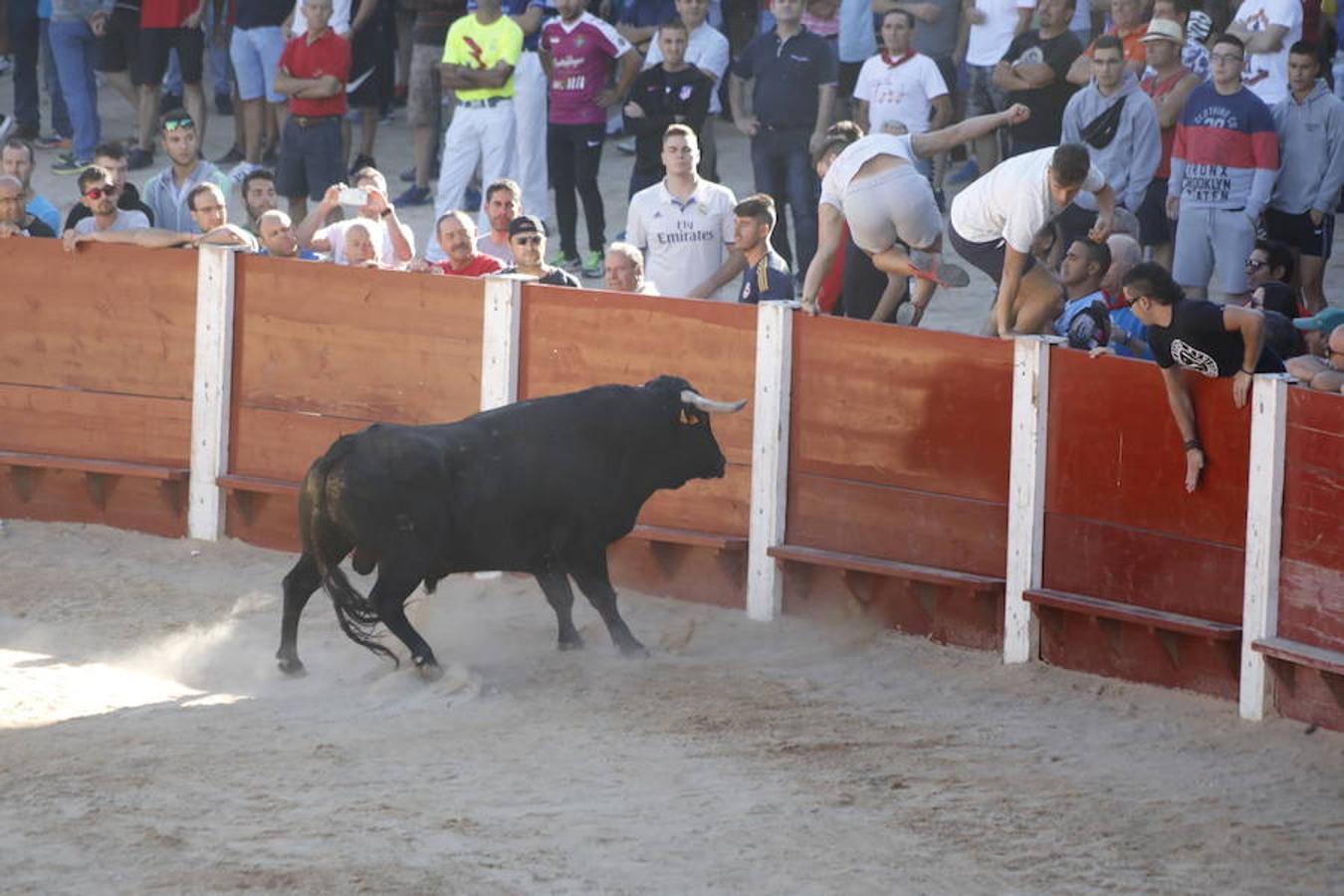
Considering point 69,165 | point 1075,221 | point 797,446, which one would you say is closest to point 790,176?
point 1075,221

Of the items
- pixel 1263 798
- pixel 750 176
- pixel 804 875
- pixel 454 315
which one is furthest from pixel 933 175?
pixel 804 875

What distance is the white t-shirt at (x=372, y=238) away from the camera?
36.5 ft

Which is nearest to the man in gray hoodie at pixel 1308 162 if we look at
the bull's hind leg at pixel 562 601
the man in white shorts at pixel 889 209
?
the man in white shorts at pixel 889 209

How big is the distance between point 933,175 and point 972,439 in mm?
5412

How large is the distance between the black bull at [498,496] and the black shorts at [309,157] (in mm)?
5569

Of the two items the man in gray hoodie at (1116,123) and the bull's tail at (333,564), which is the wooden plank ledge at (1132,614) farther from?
the man in gray hoodie at (1116,123)

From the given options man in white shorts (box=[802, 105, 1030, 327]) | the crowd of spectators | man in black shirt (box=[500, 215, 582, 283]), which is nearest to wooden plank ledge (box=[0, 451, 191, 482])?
the crowd of spectators

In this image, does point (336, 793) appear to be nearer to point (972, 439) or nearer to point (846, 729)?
point (846, 729)

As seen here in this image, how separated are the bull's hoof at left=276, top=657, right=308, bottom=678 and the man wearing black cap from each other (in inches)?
91.9

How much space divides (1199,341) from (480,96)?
7.01 meters

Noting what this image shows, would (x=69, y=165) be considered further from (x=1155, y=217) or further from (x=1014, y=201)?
(x=1014, y=201)

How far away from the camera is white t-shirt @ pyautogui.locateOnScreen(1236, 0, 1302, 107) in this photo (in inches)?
509

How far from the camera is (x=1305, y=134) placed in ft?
38.1

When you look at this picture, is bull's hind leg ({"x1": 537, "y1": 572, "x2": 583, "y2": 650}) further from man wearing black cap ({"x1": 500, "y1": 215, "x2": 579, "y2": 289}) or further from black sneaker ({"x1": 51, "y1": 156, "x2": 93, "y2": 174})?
black sneaker ({"x1": 51, "y1": 156, "x2": 93, "y2": 174})
